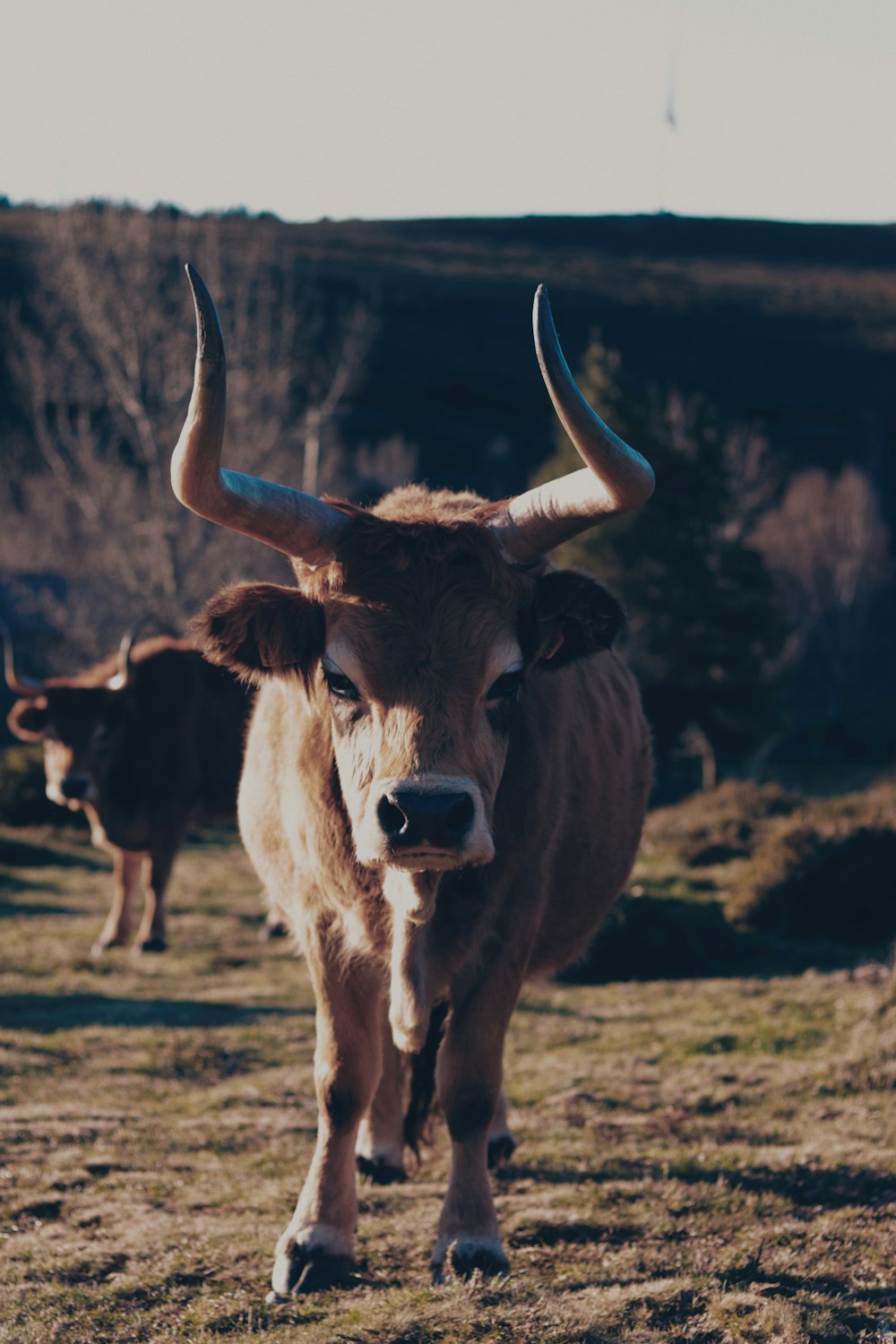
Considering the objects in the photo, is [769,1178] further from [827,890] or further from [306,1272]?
[827,890]

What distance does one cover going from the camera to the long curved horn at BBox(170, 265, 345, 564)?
373 centimetres

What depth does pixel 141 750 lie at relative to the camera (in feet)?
40.0

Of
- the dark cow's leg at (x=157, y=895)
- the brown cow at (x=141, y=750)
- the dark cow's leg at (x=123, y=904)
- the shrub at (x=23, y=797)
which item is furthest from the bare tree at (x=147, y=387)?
the dark cow's leg at (x=157, y=895)

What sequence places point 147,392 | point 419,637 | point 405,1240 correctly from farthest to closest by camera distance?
point 147,392 < point 405,1240 < point 419,637

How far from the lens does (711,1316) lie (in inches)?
144

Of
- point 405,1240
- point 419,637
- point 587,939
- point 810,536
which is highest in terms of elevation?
point 810,536

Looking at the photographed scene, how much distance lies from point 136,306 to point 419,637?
27852mm

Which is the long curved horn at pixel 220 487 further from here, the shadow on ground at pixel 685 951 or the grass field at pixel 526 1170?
the shadow on ground at pixel 685 951

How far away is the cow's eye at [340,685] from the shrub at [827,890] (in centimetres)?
812

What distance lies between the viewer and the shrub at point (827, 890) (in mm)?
11250

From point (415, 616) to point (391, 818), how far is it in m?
0.71

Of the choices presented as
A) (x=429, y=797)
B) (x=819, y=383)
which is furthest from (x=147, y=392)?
(x=819, y=383)

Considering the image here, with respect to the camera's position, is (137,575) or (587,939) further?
(137,575)

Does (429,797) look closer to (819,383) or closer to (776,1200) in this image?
(776,1200)
